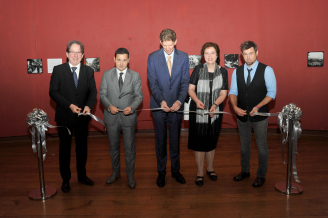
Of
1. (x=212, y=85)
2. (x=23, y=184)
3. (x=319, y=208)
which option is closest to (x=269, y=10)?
(x=212, y=85)

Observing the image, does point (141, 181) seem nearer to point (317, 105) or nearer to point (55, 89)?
point (55, 89)

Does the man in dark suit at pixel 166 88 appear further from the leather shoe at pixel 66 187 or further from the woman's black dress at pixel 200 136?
the leather shoe at pixel 66 187

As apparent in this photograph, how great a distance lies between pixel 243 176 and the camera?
3695 mm

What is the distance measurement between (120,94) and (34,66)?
3546 millimetres

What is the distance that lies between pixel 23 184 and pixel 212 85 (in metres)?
2.86

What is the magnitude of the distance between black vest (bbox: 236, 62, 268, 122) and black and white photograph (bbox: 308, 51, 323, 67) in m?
3.36

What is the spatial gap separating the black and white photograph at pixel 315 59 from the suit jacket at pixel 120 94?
447cm

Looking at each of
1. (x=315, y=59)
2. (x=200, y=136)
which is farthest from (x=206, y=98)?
(x=315, y=59)

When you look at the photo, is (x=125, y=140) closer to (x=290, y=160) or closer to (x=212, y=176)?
(x=212, y=176)

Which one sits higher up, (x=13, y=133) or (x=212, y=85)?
(x=212, y=85)

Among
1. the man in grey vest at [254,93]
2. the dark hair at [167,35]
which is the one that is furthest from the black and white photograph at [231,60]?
the dark hair at [167,35]

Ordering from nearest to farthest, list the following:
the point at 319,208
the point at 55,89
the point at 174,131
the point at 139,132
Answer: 1. the point at 319,208
2. the point at 55,89
3. the point at 174,131
4. the point at 139,132

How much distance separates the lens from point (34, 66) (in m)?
5.96

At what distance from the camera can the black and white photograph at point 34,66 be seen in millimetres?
5934
